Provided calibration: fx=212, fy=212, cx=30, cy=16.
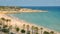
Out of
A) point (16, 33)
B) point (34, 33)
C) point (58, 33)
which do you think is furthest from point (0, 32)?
point (58, 33)

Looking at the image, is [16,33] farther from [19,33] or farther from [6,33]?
[6,33]

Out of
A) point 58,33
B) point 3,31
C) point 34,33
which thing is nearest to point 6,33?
point 3,31

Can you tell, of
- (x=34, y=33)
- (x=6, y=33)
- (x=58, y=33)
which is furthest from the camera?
(x=58, y=33)

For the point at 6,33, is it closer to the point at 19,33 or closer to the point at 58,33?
the point at 19,33

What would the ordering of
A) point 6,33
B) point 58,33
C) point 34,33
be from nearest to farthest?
point 6,33 → point 34,33 → point 58,33

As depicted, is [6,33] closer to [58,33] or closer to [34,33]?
[34,33]

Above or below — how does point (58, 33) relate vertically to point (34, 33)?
below

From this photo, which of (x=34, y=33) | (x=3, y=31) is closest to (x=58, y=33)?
(x=34, y=33)

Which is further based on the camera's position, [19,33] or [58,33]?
[58,33]
